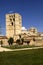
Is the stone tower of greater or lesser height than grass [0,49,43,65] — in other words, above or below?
above

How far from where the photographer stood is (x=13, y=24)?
80.3 m

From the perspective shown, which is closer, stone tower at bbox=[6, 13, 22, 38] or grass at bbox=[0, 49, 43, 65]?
grass at bbox=[0, 49, 43, 65]

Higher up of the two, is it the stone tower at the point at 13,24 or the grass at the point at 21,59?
the stone tower at the point at 13,24

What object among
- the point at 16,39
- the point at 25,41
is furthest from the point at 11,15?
the point at 25,41

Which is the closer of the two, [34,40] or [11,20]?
[34,40]

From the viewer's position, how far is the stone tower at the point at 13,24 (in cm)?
7957

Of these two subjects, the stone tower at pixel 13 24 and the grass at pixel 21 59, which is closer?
the grass at pixel 21 59

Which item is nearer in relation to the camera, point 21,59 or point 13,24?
point 21,59

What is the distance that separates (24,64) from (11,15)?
6326cm

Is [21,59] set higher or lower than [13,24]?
lower

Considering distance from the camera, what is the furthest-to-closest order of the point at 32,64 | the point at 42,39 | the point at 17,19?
the point at 17,19 → the point at 42,39 → the point at 32,64

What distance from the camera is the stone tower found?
79.6 meters

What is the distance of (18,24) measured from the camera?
8031 centimetres

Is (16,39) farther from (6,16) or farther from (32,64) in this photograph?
(32,64)
